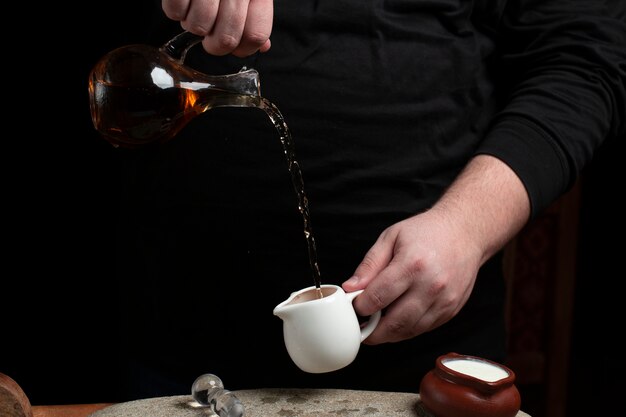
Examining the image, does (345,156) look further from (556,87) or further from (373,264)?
(556,87)

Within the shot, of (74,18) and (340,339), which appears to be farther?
(74,18)

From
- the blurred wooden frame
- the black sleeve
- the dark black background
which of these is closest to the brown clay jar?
the black sleeve

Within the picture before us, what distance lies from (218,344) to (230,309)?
0.20 ft

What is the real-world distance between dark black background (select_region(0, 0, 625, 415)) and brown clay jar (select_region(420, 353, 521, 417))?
3.12 ft

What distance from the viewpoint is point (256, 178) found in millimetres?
1295

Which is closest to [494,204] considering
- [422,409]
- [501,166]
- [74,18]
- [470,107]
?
[501,166]

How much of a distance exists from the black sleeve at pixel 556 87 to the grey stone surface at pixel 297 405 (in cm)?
38

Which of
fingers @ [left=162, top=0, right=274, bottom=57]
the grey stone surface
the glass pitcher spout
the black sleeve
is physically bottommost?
the grey stone surface

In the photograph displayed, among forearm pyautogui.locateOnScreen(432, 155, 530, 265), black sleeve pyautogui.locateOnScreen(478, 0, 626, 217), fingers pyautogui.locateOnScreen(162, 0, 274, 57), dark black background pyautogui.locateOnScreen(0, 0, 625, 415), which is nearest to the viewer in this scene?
fingers pyautogui.locateOnScreen(162, 0, 274, 57)

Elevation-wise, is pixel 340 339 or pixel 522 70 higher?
pixel 522 70

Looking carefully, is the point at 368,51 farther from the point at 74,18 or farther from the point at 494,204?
the point at 74,18

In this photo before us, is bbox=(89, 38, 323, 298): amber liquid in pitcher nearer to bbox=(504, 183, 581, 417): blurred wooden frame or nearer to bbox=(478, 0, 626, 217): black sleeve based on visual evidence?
bbox=(478, 0, 626, 217): black sleeve

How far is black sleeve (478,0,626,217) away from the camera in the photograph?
1.31 metres

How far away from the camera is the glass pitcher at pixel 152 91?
3.32ft
